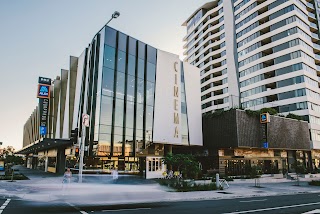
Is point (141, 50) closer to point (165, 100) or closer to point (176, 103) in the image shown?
point (165, 100)

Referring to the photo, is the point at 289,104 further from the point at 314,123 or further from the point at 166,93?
the point at 166,93

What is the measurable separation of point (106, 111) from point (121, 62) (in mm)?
7148

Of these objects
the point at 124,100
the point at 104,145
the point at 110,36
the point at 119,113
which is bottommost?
the point at 104,145

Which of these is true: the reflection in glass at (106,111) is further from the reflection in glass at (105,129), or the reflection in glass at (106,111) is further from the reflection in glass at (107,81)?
the reflection in glass at (107,81)

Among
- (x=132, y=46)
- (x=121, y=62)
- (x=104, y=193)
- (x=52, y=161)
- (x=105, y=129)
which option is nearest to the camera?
(x=104, y=193)

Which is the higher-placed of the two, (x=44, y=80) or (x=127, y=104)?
(x=44, y=80)

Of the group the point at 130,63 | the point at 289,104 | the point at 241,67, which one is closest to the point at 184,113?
the point at 130,63

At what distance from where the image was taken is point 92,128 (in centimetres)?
2958

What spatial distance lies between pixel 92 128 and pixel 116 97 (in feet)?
16.1

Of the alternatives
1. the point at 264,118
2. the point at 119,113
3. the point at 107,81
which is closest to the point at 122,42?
the point at 107,81

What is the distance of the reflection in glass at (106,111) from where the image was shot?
2990 centimetres

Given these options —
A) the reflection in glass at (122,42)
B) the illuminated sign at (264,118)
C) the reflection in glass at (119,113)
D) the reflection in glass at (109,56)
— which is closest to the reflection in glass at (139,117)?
the reflection in glass at (119,113)

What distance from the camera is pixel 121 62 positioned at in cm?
3338

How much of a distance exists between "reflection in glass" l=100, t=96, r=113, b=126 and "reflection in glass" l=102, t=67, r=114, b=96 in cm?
75
